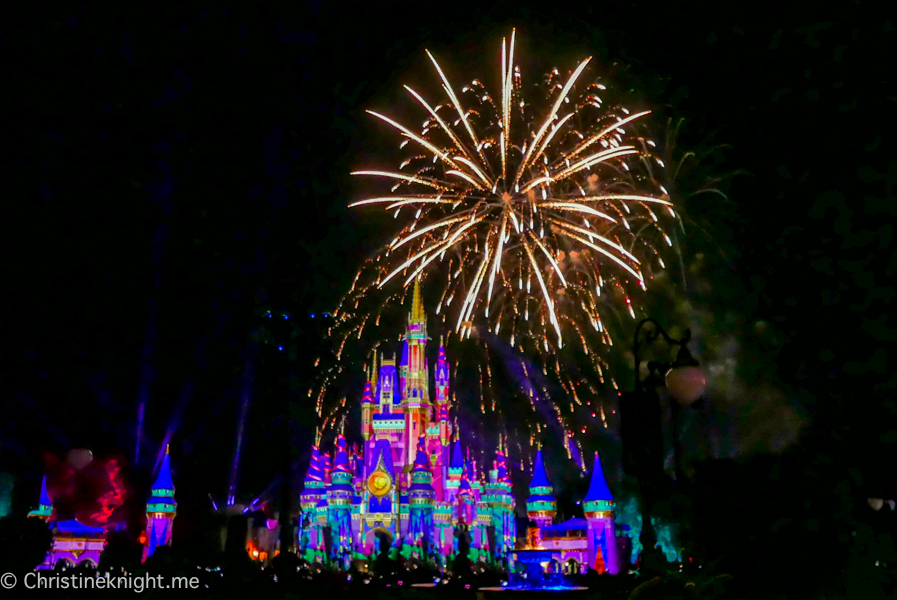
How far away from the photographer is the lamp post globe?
7.97m

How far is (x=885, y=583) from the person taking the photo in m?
4.93

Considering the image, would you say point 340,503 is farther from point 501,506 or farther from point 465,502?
point 501,506

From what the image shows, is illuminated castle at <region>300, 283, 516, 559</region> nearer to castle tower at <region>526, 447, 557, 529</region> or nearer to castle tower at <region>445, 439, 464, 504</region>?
castle tower at <region>445, 439, 464, 504</region>

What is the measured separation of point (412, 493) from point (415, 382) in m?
13.0

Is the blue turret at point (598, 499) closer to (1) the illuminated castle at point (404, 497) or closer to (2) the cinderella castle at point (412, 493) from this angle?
(2) the cinderella castle at point (412, 493)

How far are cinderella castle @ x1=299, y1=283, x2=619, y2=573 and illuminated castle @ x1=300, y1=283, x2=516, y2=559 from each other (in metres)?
0.08

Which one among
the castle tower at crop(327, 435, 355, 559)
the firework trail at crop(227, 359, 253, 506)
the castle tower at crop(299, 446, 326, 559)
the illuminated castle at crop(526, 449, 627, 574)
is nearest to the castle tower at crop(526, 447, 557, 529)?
the illuminated castle at crop(526, 449, 627, 574)

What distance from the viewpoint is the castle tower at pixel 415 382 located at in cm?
6806

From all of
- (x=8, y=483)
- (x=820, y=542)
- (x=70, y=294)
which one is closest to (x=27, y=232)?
(x=70, y=294)

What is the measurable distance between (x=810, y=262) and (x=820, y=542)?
11742mm

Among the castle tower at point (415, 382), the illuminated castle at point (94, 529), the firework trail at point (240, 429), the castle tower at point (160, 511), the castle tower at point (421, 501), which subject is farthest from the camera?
the castle tower at point (415, 382)

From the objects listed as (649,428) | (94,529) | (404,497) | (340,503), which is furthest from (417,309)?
(649,428)

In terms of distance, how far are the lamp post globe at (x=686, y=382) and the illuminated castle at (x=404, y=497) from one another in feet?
153

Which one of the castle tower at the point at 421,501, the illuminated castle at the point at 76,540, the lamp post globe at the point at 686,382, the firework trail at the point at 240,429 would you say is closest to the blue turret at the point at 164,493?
the illuminated castle at the point at 76,540
